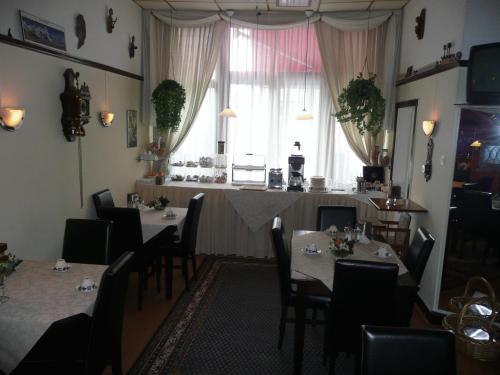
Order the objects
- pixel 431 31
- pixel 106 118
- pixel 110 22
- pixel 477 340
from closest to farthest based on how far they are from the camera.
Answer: pixel 477 340 < pixel 431 31 < pixel 106 118 < pixel 110 22

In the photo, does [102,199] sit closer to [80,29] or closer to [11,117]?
[11,117]

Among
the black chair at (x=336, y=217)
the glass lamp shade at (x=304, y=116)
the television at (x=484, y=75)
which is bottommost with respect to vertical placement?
the black chair at (x=336, y=217)

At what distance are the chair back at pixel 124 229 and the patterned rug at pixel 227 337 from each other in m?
0.75

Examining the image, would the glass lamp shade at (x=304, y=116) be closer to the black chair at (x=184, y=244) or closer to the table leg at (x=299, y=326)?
the black chair at (x=184, y=244)

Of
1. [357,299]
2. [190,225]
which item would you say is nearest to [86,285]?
[357,299]

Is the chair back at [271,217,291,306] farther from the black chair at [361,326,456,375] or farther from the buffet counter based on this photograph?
the buffet counter

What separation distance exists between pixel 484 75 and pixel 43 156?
372 cm

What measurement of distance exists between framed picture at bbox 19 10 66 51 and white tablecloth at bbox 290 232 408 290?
2.77m

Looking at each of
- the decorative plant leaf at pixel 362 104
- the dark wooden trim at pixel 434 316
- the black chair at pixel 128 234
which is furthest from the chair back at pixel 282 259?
the decorative plant leaf at pixel 362 104

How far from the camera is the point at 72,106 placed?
3721mm

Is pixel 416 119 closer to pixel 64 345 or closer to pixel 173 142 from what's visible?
pixel 173 142

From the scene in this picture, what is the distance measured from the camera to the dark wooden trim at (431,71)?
3.37 meters

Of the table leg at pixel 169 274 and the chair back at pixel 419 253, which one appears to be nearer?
the chair back at pixel 419 253

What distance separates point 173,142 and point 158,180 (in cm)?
69
